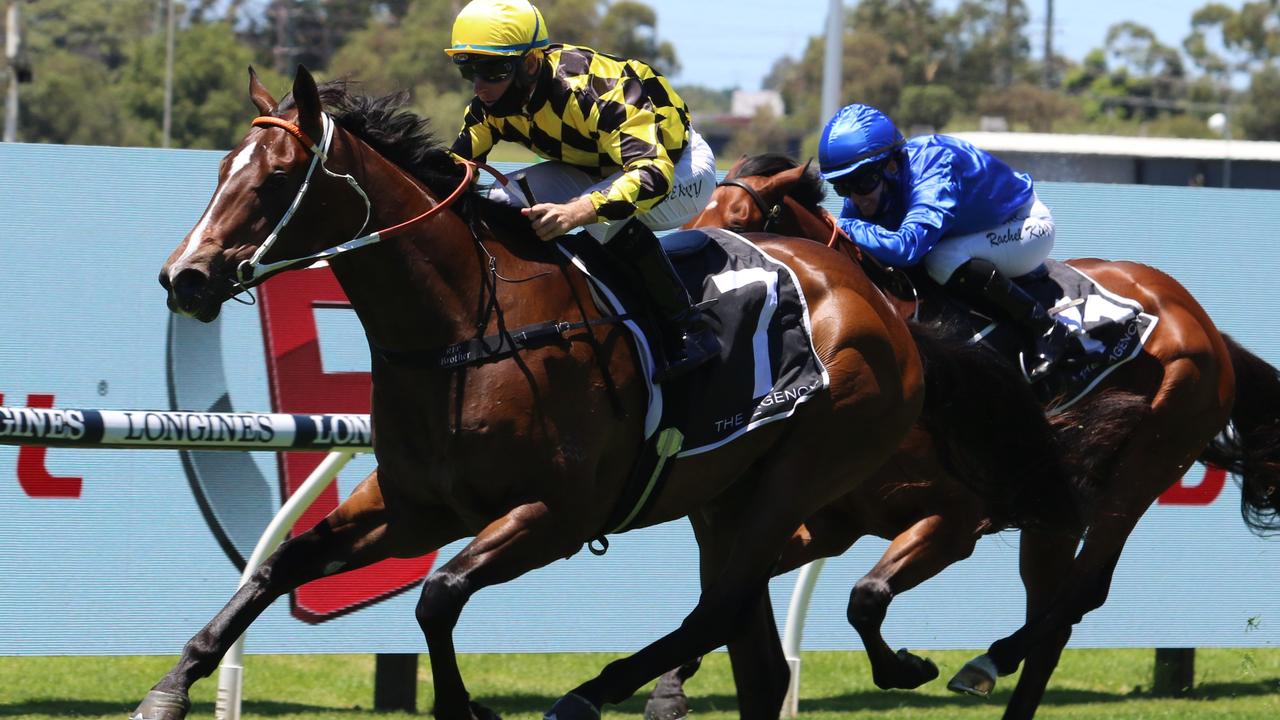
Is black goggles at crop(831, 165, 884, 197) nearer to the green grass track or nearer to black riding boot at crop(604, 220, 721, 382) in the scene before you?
black riding boot at crop(604, 220, 721, 382)

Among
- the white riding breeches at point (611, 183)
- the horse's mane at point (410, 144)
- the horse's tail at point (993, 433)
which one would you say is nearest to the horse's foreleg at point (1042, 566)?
the horse's tail at point (993, 433)

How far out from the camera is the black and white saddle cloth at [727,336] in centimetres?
375

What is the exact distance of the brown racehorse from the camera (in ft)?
15.2

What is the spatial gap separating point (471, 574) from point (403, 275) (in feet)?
2.14

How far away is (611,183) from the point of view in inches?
144

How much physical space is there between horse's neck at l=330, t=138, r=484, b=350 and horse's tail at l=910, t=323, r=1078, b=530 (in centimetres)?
157

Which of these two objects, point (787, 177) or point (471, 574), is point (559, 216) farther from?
point (787, 177)

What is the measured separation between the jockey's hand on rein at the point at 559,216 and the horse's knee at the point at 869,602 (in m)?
1.50

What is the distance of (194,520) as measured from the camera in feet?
16.7

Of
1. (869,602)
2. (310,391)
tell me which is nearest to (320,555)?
(869,602)

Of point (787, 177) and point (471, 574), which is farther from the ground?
point (787, 177)

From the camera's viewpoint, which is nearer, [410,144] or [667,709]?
[410,144]

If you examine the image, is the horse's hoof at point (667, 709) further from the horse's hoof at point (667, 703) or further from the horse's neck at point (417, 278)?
the horse's neck at point (417, 278)

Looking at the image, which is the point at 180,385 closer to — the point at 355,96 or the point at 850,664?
the point at 355,96
